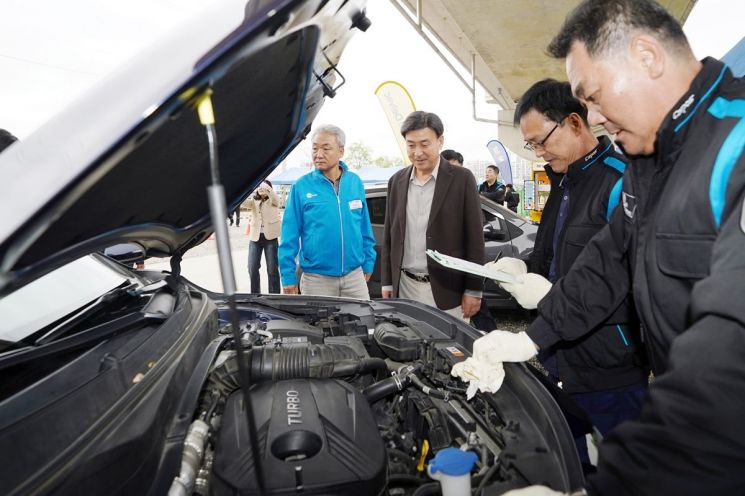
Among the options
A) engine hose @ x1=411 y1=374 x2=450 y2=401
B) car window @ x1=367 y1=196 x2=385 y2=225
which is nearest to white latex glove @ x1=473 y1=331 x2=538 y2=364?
engine hose @ x1=411 y1=374 x2=450 y2=401

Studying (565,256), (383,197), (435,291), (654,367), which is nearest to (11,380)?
(654,367)

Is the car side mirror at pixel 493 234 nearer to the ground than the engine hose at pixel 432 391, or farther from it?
farther from it

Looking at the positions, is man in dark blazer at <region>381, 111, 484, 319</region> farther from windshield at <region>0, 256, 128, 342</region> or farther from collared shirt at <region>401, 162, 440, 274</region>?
windshield at <region>0, 256, 128, 342</region>

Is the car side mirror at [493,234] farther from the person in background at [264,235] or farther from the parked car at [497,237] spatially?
the person in background at [264,235]

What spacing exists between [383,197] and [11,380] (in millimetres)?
4576

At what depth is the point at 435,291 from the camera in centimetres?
294

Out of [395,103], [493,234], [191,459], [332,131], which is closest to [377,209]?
[493,234]

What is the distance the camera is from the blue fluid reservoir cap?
101cm

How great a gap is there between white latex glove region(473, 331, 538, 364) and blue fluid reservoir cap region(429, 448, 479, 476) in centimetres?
51

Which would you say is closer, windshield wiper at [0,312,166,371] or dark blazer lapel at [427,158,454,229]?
windshield wiper at [0,312,166,371]

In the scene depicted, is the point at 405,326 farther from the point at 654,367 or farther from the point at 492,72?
the point at 492,72

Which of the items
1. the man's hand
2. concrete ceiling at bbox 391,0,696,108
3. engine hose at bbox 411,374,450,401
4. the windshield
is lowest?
the man's hand

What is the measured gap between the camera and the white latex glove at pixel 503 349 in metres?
1.51

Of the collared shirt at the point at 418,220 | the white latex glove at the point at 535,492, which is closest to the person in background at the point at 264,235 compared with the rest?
the collared shirt at the point at 418,220
